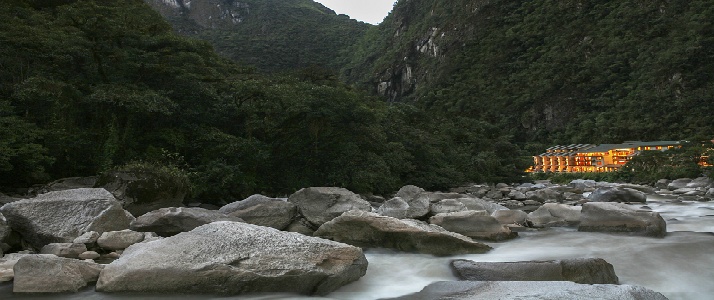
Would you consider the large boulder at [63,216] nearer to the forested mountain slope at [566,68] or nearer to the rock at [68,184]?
the rock at [68,184]

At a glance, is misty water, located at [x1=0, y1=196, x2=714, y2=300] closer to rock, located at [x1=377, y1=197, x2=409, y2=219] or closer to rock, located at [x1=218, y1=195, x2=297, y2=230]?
rock, located at [x1=218, y1=195, x2=297, y2=230]

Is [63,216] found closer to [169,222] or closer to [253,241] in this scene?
[169,222]

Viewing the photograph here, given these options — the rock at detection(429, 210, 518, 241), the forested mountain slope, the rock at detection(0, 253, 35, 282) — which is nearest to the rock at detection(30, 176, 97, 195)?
the rock at detection(0, 253, 35, 282)

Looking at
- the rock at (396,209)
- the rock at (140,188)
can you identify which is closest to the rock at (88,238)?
the rock at (140,188)

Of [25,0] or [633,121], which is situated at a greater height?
[25,0]

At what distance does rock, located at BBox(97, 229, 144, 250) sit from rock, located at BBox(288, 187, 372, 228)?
14.8ft

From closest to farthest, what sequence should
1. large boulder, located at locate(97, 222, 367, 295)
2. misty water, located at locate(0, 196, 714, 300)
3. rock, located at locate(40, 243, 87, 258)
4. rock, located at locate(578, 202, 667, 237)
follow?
large boulder, located at locate(97, 222, 367, 295) → misty water, located at locate(0, 196, 714, 300) → rock, located at locate(40, 243, 87, 258) → rock, located at locate(578, 202, 667, 237)

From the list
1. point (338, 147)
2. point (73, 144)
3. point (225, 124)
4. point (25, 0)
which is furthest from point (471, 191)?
point (25, 0)

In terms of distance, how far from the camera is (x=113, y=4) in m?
27.1

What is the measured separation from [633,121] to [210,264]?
76.9 m

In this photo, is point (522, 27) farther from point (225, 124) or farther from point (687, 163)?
point (225, 124)

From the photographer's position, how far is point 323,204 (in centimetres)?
1312

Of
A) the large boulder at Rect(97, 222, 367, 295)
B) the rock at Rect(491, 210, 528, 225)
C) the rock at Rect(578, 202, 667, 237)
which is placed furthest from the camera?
the rock at Rect(491, 210, 528, 225)

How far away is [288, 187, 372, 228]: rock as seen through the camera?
1274 centimetres
